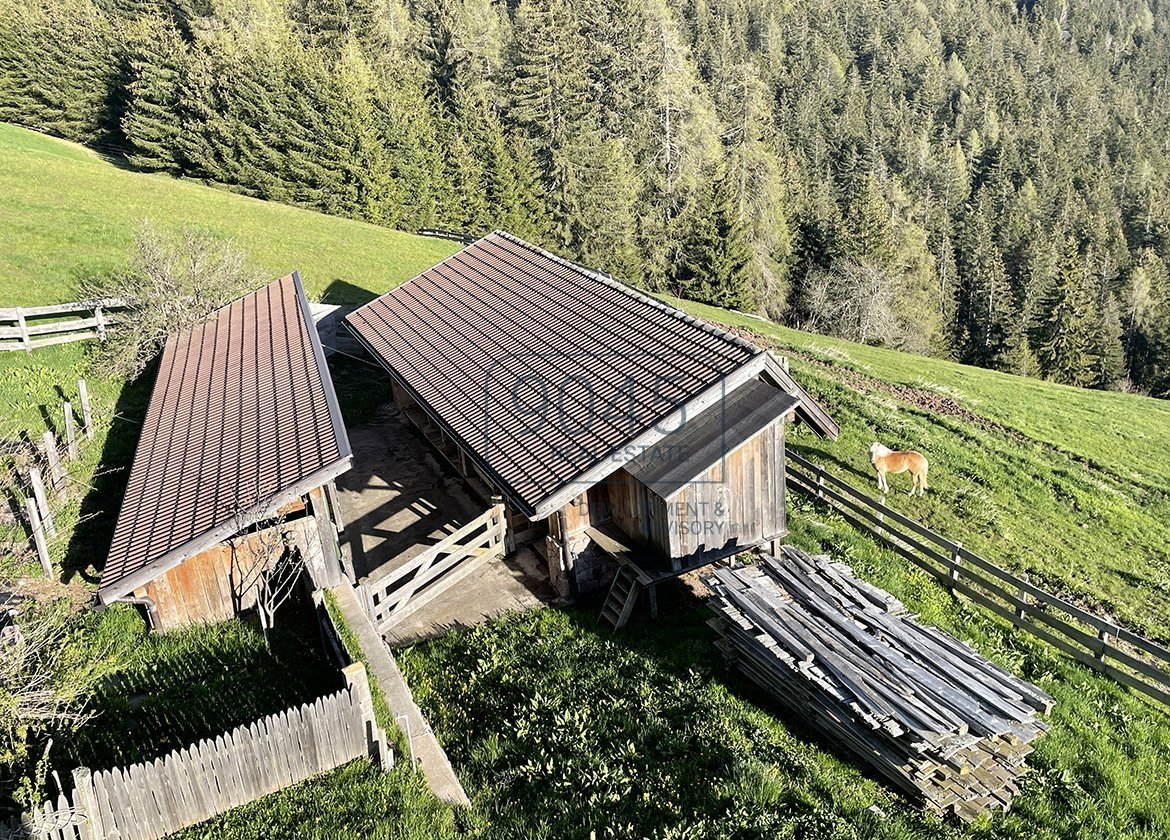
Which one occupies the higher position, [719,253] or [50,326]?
[50,326]

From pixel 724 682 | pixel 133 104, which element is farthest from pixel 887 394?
pixel 133 104

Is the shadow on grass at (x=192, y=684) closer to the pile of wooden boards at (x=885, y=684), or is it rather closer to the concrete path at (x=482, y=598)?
the concrete path at (x=482, y=598)

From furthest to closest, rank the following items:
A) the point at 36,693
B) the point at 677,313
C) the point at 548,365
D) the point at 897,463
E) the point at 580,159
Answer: the point at 580,159, the point at 897,463, the point at 548,365, the point at 677,313, the point at 36,693

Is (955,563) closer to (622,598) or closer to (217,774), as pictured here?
(622,598)

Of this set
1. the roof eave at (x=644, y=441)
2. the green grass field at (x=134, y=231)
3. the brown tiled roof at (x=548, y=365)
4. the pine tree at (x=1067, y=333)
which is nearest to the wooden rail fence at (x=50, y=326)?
the green grass field at (x=134, y=231)

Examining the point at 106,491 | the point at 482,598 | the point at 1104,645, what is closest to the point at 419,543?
the point at 482,598
